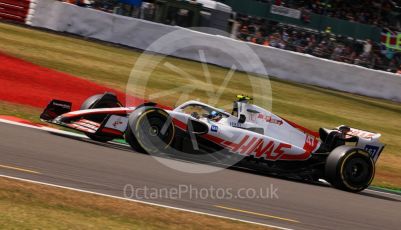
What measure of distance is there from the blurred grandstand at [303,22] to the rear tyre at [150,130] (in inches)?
683

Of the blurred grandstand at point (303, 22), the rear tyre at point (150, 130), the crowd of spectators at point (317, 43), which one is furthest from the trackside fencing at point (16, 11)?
the rear tyre at point (150, 130)

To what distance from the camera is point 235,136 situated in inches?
468

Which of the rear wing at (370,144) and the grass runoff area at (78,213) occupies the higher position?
the rear wing at (370,144)

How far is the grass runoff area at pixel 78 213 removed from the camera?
6989mm

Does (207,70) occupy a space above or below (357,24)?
below

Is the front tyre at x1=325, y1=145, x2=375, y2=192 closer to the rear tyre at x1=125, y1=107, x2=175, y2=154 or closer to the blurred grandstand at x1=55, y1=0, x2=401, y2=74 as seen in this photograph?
the rear tyre at x1=125, y1=107, x2=175, y2=154

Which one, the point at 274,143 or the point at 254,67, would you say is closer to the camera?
the point at 274,143

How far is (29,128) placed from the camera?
12352 mm

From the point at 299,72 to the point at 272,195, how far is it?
1806 cm

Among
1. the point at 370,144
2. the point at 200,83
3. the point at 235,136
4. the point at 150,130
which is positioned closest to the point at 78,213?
the point at 150,130

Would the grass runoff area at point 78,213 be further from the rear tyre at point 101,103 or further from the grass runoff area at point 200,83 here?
the grass runoff area at point 200,83

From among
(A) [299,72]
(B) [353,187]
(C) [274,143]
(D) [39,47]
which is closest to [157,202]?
(C) [274,143]

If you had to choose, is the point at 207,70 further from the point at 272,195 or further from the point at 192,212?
the point at 192,212

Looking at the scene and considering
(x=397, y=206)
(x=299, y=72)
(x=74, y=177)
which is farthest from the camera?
(x=299, y=72)
